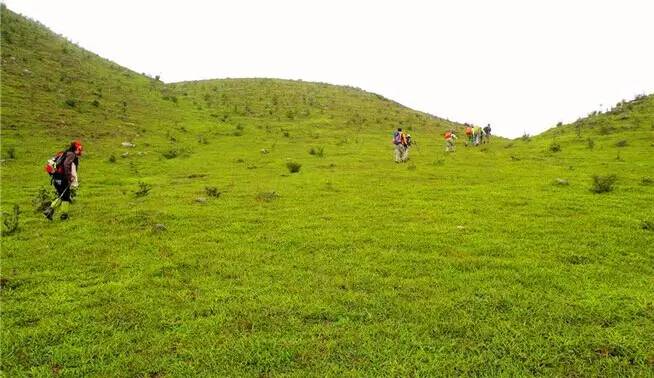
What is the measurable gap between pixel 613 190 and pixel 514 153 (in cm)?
1426

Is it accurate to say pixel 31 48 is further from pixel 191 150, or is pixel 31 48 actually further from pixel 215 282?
pixel 215 282

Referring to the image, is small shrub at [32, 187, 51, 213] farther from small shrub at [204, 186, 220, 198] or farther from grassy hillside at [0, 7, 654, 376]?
small shrub at [204, 186, 220, 198]

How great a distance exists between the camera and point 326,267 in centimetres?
1208

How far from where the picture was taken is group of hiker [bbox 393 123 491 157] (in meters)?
29.8

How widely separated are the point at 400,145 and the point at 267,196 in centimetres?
1230

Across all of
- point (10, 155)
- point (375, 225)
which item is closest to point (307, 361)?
point (375, 225)

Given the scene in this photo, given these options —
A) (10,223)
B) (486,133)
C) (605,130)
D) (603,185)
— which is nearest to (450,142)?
(486,133)

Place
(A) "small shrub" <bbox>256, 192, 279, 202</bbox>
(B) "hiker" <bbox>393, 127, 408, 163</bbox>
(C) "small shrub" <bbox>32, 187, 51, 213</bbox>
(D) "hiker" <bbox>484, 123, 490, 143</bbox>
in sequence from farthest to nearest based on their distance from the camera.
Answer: (D) "hiker" <bbox>484, 123, 490, 143</bbox>, (B) "hiker" <bbox>393, 127, 408, 163</bbox>, (A) "small shrub" <bbox>256, 192, 279, 202</bbox>, (C) "small shrub" <bbox>32, 187, 51, 213</bbox>

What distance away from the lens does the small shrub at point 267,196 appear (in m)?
19.8

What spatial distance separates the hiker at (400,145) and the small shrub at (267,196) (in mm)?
11567

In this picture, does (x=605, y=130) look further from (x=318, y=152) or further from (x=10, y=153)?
(x=10, y=153)

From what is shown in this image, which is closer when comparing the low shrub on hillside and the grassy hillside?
the grassy hillside

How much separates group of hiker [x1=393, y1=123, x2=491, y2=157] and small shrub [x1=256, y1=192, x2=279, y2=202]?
11697 mm

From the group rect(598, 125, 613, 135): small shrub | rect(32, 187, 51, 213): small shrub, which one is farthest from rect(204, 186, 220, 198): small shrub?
rect(598, 125, 613, 135): small shrub
